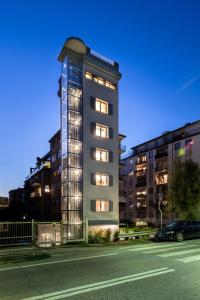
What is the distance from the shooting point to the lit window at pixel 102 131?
3045 cm

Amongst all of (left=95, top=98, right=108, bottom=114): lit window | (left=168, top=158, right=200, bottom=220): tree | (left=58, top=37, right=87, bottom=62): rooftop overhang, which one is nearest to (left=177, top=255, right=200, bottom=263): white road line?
(left=95, top=98, right=108, bottom=114): lit window

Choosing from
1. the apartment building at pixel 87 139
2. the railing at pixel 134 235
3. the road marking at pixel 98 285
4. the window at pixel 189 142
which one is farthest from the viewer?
the window at pixel 189 142

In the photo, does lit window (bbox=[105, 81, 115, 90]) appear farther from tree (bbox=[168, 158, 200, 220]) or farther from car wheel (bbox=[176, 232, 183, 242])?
car wheel (bbox=[176, 232, 183, 242])

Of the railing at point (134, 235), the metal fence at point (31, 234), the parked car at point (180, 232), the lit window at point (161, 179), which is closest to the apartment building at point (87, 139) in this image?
the railing at point (134, 235)

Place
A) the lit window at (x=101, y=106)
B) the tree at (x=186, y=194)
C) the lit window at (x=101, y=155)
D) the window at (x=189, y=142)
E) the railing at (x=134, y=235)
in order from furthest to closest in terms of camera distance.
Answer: the window at (x=189, y=142) → the tree at (x=186, y=194) → the lit window at (x=101, y=106) → the lit window at (x=101, y=155) → the railing at (x=134, y=235)

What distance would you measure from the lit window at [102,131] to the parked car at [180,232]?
12.4 metres

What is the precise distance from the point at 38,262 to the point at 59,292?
17.4ft

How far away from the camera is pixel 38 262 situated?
40.0 ft

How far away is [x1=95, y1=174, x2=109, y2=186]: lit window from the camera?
97.8ft

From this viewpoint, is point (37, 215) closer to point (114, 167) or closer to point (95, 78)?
point (114, 167)

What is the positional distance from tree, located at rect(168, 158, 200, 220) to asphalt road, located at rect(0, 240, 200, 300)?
22217mm

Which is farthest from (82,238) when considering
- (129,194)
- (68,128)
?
(129,194)

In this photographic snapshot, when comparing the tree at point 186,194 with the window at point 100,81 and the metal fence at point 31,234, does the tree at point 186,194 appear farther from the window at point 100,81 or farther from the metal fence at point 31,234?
the metal fence at point 31,234

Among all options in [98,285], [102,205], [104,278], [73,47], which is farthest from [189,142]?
[98,285]
